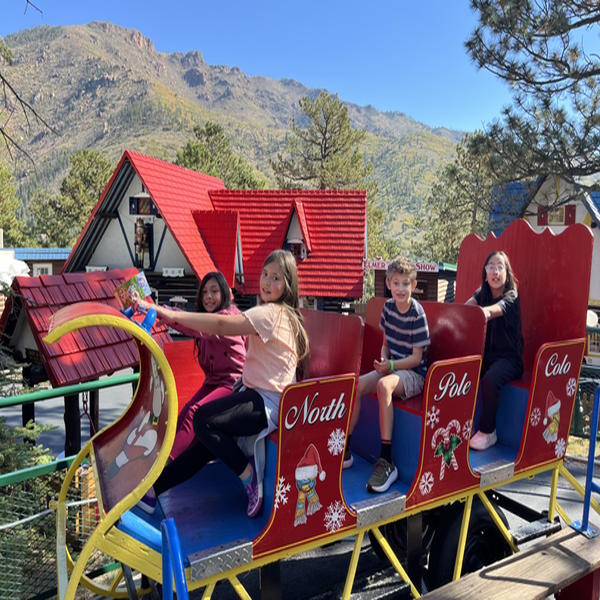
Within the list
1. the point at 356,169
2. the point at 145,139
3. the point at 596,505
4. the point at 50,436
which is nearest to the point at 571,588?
the point at 596,505

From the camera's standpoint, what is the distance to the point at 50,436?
330 inches

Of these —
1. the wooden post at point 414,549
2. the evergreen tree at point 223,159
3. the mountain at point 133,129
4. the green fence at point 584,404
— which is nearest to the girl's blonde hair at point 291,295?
the wooden post at point 414,549

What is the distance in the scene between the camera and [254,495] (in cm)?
286

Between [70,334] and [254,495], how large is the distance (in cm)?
231

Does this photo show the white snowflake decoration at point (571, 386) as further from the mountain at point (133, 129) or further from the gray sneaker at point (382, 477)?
the mountain at point (133, 129)

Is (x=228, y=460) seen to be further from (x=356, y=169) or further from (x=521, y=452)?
(x=356, y=169)

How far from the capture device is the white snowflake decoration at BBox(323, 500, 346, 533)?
287cm

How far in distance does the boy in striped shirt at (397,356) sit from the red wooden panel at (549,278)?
123 centimetres

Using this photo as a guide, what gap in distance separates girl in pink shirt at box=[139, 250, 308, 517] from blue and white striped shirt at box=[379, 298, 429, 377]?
0.95m

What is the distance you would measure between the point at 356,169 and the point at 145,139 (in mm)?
111822

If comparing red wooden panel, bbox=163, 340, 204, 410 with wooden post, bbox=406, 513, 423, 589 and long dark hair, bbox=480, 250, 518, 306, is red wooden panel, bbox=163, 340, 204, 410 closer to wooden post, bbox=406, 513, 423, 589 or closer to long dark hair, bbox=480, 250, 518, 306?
wooden post, bbox=406, 513, 423, 589

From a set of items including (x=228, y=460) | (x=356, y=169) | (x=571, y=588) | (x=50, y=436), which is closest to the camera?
(x=228, y=460)

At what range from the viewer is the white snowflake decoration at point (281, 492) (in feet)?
8.81

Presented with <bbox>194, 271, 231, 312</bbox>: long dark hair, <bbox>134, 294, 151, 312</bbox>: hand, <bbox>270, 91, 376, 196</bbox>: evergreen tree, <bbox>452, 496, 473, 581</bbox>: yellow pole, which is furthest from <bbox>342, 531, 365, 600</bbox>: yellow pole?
<bbox>270, 91, 376, 196</bbox>: evergreen tree
